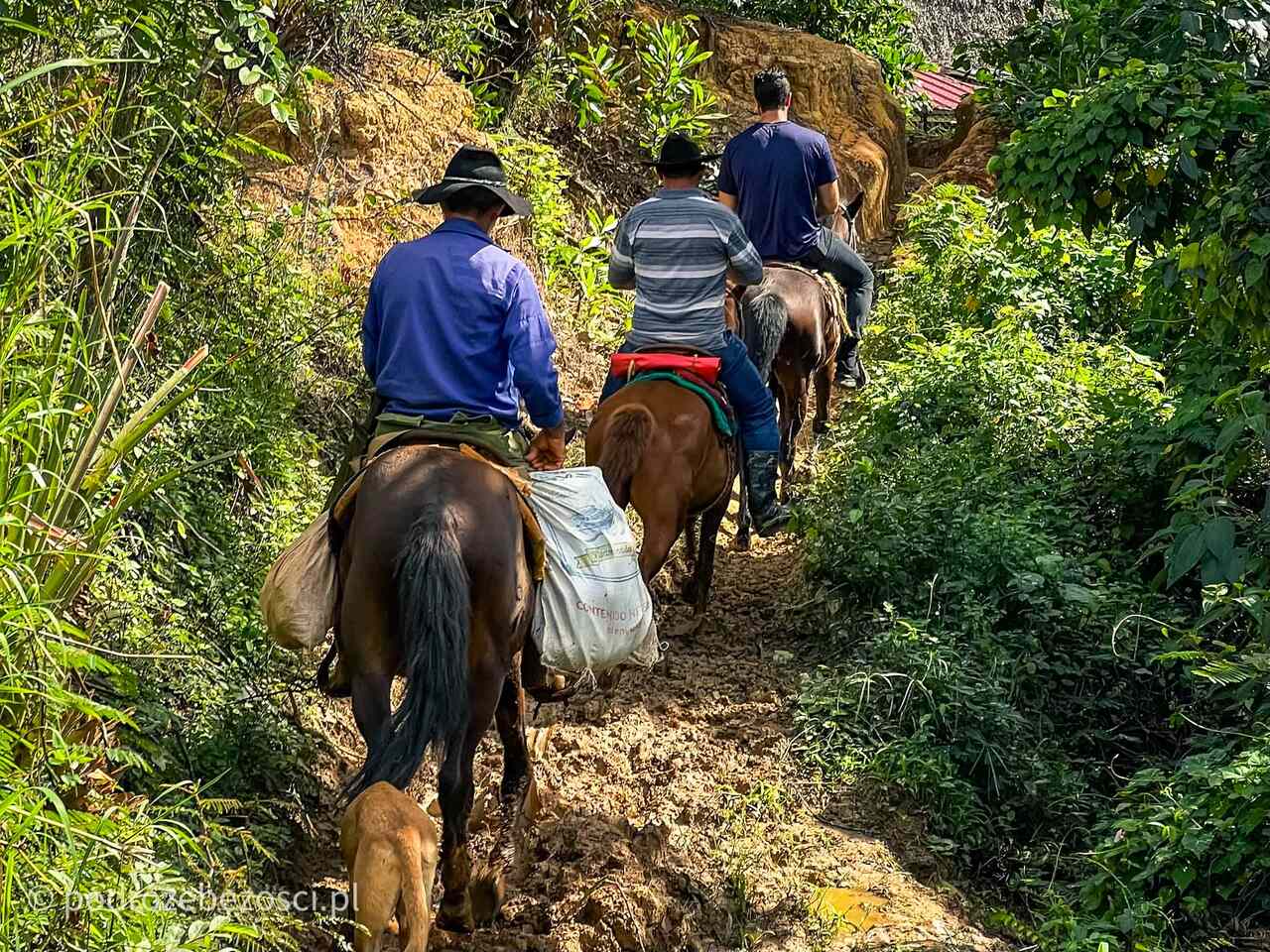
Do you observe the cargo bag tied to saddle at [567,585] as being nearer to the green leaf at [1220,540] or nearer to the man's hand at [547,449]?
the man's hand at [547,449]

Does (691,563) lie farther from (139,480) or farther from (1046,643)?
(139,480)

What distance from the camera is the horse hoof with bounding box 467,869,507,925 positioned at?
17.1ft

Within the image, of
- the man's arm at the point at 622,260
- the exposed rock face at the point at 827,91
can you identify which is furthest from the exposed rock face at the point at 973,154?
the man's arm at the point at 622,260

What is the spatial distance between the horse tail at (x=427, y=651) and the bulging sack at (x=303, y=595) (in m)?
0.51

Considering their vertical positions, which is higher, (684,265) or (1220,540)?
(684,265)

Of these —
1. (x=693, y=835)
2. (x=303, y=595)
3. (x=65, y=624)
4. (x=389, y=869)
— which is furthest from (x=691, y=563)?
(x=65, y=624)

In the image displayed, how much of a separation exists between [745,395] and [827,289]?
8.76 ft

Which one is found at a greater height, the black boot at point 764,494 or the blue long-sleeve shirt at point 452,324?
the blue long-sleeve shirt at point 452,324

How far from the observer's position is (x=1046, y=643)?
767 cm

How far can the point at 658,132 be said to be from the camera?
14.2 metres

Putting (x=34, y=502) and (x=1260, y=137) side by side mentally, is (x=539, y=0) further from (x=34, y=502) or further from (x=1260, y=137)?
(x=34, y=502)

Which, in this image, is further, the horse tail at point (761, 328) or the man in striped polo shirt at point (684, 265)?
the horse tail at point (761, 328)

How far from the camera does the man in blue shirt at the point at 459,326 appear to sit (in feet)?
18.1

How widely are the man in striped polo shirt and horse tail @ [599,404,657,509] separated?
0.34 meters
